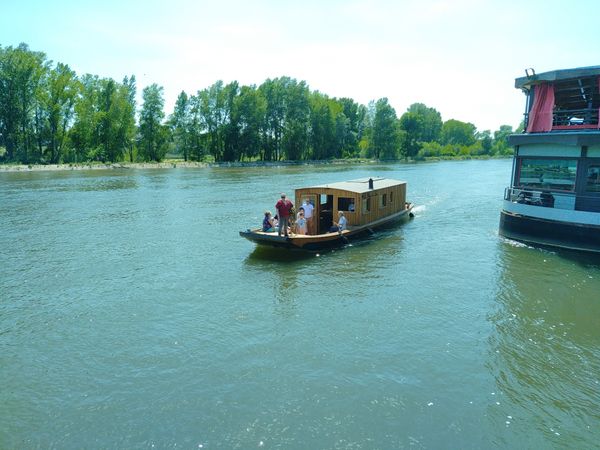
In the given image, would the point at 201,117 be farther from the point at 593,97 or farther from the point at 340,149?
the point at 593,97

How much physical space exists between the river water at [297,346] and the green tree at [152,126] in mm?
77295

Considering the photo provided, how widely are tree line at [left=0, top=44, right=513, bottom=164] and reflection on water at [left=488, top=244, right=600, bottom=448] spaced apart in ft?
277

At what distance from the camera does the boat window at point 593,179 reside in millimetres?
20625

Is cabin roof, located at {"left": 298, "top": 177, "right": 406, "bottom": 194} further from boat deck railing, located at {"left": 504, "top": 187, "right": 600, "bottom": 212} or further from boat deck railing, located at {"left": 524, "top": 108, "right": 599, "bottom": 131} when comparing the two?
boat deck railing, located at {"left": 524, "top": 108, "right": 599, "bottom": 131}

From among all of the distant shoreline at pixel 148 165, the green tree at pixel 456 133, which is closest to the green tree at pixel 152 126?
the distant shoreline at pixel 148 165

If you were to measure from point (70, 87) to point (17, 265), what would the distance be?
7520cm

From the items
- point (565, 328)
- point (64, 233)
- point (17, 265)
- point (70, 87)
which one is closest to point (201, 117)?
point (70, 87)

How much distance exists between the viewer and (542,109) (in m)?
22.0

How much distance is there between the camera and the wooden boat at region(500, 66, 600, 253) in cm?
2042

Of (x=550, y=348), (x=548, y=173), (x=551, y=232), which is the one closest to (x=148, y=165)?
(x=548, y=173)

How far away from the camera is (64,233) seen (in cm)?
2684

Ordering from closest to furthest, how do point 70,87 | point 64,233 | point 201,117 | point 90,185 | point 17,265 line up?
point 17,265 → point 64,233 → point 90,185 → point 70,87 → point 201,117

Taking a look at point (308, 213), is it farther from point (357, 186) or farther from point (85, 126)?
point (85, 126)

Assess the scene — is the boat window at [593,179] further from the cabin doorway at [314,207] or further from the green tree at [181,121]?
the green tree at [181,121]
